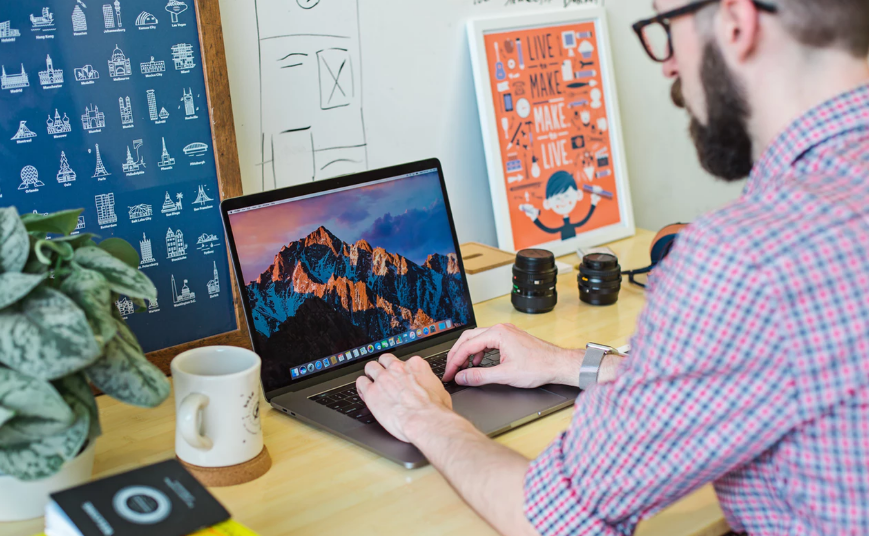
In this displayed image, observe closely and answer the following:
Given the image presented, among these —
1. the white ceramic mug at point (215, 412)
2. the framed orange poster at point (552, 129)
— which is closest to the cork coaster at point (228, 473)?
the white ceramic mug at point (215, 412)

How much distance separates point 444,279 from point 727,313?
69cm

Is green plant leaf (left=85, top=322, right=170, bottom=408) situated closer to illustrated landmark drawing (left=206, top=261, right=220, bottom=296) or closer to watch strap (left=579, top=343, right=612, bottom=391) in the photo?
illustrated landmark drawing (left=206, top=261, right=220, bottom=296)

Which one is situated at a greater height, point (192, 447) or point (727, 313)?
point (727, 313)

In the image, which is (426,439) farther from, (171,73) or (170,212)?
(171,73)

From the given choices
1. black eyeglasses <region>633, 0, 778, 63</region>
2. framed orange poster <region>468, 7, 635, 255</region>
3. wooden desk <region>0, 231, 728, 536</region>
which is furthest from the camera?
framed orange poster <region>468, 7, 635, 255</region>

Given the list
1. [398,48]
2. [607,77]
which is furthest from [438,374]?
[607,77]

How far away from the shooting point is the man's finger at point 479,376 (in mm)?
1104

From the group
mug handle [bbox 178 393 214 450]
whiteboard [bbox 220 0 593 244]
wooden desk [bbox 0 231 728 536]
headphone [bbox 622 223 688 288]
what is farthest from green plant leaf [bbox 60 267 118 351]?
headphone [bbox 622 223 688 288]

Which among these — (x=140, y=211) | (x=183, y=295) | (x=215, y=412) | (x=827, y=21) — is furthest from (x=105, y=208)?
(x=827, y=21)

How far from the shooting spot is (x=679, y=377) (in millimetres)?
656

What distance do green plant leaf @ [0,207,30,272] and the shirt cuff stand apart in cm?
53

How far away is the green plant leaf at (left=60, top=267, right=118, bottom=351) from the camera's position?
74 centimetres

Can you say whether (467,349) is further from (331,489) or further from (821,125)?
(821,125)

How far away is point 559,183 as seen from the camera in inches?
66.9
